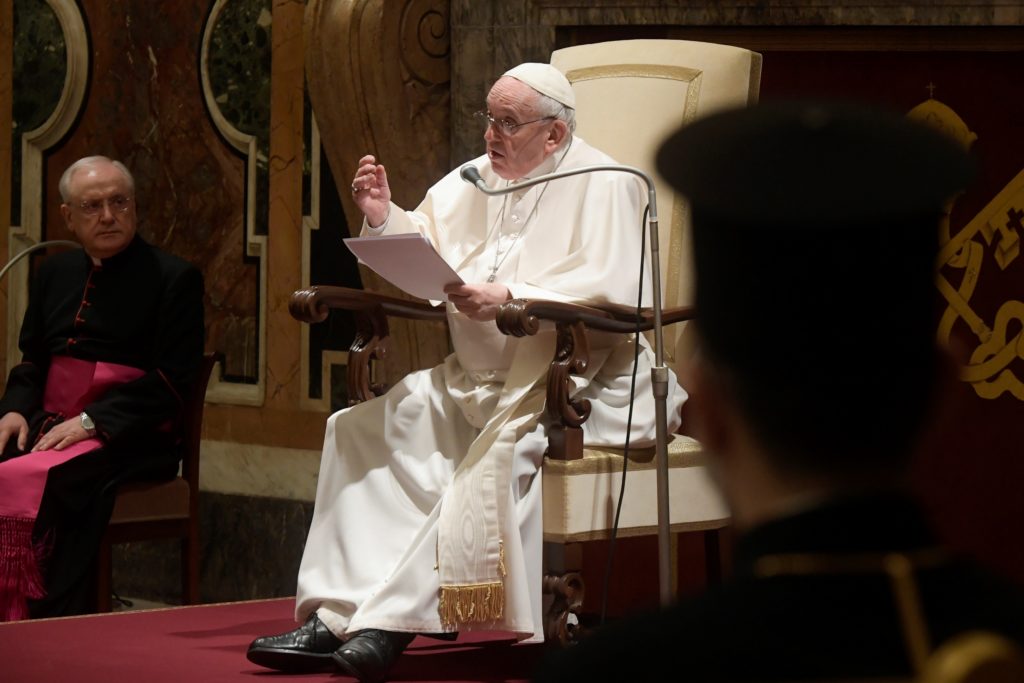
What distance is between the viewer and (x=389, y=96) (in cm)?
518

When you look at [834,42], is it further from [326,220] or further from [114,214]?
[114,214]

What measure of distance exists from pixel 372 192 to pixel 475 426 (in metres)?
A: 0.64

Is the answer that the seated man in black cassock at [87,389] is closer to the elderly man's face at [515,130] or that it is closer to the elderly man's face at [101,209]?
the elderly man's face at [101,209]

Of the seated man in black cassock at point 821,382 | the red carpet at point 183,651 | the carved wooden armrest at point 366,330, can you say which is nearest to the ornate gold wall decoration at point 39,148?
the red carpet at point 183,651

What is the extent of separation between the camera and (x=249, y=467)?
599 cm

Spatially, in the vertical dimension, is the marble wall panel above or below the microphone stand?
below

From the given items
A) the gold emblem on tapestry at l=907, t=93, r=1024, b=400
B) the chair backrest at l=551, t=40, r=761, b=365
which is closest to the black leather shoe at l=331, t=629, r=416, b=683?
the chair backrest at l=551, t=40, r=761, b=365

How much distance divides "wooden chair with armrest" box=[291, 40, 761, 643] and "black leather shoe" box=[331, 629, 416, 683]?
0.35 meters

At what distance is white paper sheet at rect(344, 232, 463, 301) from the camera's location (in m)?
3.49

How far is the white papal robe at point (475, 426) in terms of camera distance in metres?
3.55

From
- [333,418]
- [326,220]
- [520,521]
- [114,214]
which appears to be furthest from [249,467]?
[520,521]

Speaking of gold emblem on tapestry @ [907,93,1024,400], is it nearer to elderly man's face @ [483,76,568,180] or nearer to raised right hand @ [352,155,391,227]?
elderly man's face @ [483,76,568,180]

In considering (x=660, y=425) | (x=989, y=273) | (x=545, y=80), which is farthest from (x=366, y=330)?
(x=989, y=273)

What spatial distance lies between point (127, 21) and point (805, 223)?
5.89 m
